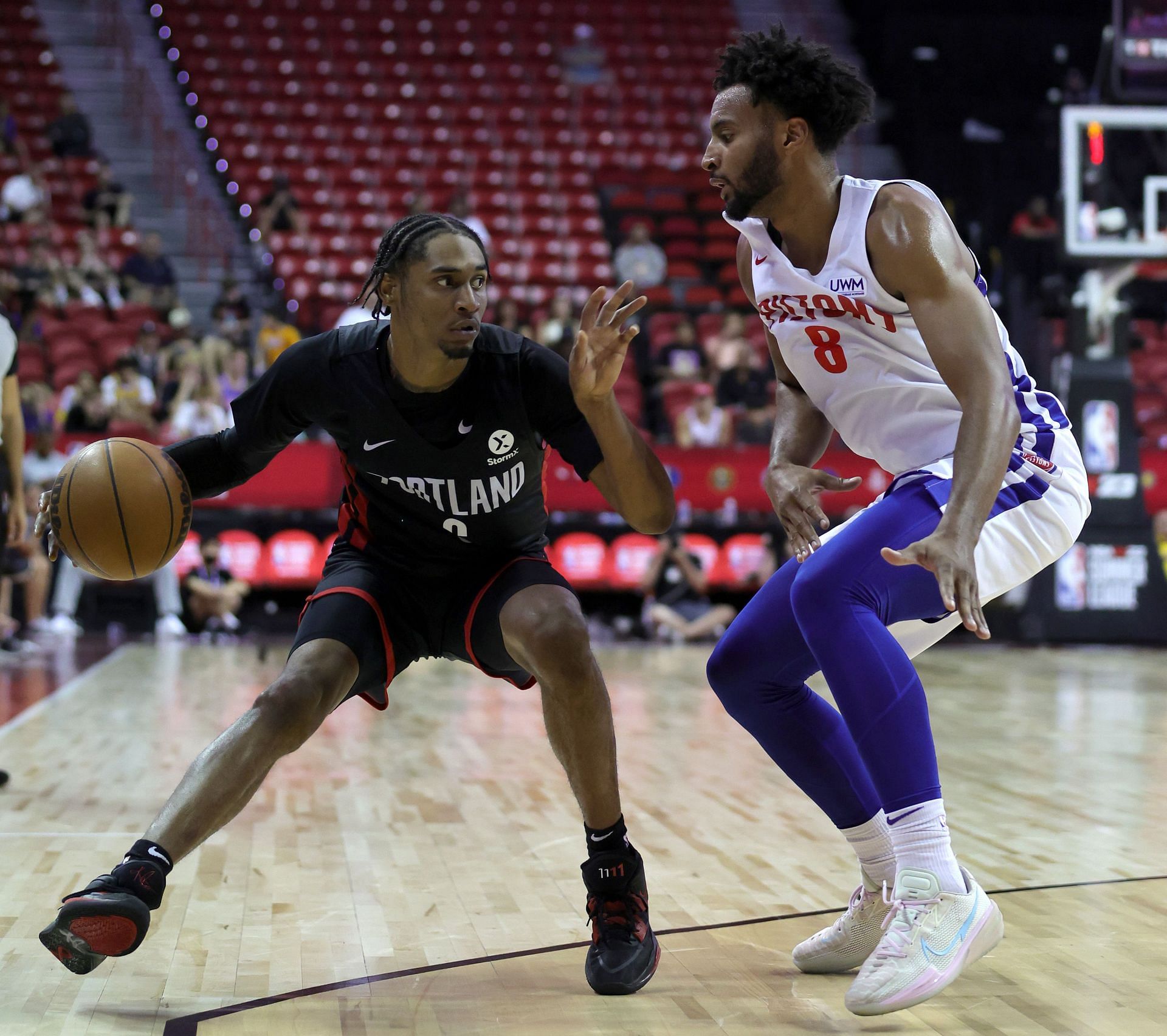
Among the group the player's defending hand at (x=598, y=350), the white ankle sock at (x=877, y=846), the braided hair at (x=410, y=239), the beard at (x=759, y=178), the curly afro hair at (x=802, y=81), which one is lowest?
the white ankle sock at (x=877, y=846)

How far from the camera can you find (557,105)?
19141mm

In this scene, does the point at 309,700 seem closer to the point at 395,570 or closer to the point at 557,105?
the point at 395,570

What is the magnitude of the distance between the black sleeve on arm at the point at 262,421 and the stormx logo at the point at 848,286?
3.99 ft

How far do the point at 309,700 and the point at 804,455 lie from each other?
4.31ft

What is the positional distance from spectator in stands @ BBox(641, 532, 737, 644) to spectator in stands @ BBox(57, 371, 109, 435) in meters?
4.69

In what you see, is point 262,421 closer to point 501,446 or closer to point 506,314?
point 501,446

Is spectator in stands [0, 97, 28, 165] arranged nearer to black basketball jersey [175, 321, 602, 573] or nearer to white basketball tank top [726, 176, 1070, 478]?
black basketball jersey [175, 321, 602, 573]

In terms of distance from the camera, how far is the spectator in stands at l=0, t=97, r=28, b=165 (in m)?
15.8

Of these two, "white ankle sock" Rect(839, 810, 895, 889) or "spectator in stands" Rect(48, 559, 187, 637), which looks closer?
"white ankle sock" Rect(839, 810, 895, 889)

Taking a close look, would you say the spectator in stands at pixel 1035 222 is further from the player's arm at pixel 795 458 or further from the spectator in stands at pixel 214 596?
the player's arm at pixel 795 458

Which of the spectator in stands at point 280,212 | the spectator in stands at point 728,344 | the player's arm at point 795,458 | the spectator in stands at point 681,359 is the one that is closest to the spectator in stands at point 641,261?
the spectator in stands at point 728,344

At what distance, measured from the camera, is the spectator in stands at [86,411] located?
11805 mm

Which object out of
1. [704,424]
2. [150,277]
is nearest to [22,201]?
[150,277]

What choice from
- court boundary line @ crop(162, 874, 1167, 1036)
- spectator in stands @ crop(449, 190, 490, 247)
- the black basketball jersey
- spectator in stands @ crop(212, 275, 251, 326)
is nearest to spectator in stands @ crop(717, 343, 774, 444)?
spectator in stands @ crop(449, 190, 490, 247)
